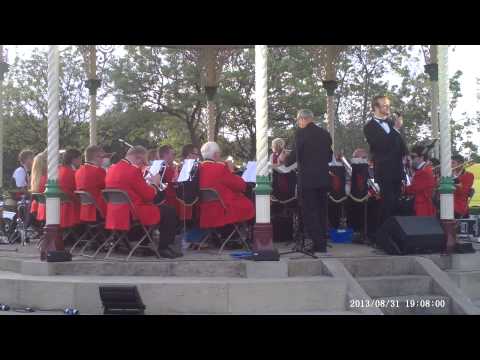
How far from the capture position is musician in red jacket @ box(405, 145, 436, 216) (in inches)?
378

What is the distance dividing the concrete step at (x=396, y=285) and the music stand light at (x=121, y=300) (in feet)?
9.42

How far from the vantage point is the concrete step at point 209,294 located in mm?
7055

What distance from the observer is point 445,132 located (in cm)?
870

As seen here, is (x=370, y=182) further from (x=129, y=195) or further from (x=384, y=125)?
(x=129, y=195)

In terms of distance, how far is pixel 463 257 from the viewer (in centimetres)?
838

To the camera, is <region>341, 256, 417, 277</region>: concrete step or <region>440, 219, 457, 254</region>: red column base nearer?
<region>341, 256, 417, 277</region>: concrete step

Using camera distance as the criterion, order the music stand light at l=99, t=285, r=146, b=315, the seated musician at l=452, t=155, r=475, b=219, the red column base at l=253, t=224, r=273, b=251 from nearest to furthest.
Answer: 1. the music stand light at l=99, t=285, r=146, b=315
2. the red column base at l=253, t=224, r=273, b=251
3. the seated musician at l=452, t=155, r=475, b=219

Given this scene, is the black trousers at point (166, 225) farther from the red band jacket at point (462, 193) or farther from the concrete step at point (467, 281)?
the red band jacket at point (462, 193)

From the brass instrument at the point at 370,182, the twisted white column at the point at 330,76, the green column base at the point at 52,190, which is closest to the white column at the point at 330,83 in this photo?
the twisted white column at the point at 330,76

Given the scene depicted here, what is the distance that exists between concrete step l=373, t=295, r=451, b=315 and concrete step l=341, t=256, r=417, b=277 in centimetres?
46

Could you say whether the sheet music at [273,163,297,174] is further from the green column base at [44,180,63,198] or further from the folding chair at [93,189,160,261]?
the green column base at [44,180,63,198]

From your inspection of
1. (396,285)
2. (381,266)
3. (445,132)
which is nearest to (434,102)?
(445,132)

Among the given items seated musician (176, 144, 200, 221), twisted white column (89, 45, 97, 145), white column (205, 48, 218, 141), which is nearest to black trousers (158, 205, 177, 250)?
seated musician (176, 144, 200, 221)

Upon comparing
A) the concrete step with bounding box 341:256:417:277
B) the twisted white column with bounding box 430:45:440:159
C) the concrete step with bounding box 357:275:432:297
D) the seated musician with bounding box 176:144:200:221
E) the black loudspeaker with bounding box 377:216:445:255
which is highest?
the twisted white column with bounding box 430:45:440:159
